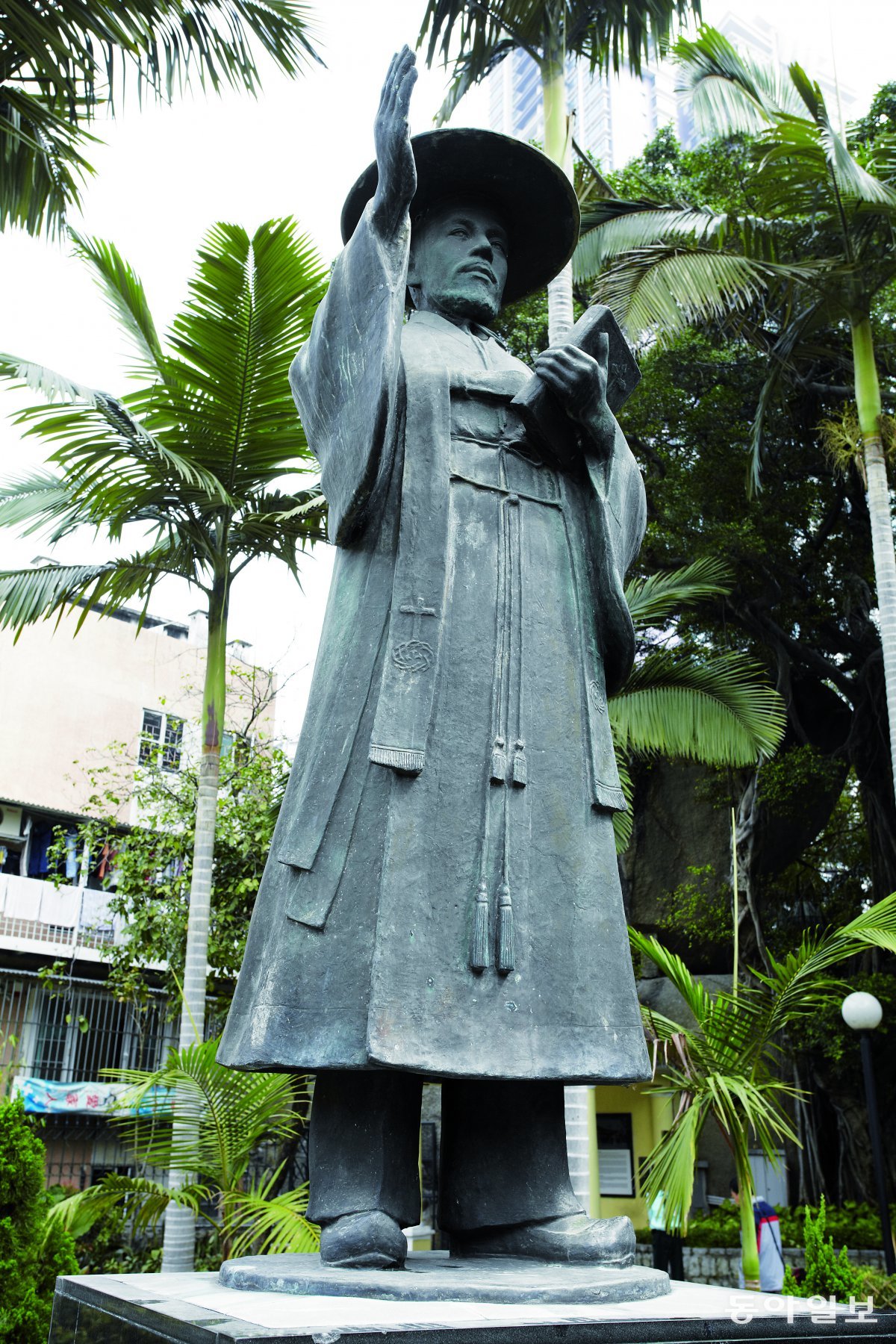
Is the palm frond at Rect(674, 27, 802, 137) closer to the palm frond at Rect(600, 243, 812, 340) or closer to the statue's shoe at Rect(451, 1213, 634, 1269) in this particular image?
the palm frond at Rect(600, 243, 812, 340)

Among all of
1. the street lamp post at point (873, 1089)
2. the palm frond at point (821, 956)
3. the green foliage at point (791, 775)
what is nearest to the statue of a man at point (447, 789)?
the palm frond at point (821, 956)

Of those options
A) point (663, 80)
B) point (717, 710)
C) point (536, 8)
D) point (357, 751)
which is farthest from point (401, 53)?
point (663, 80)

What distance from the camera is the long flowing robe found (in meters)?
2.28

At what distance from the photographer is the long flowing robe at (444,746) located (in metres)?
2.28

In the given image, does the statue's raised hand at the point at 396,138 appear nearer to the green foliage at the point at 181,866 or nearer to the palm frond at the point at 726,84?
the green foliage at the point at 181,866

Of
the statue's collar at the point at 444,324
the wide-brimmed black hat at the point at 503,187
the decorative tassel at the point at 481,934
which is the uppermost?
the wide-brimmed black hat at the point at 503,187

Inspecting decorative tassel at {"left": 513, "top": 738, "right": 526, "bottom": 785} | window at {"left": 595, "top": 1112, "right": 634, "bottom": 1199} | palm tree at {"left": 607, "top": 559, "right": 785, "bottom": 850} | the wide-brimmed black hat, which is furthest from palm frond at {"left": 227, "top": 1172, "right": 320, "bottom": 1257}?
window at {"left": 595, "top": 1112, "right": 634, "bottom": 1199}

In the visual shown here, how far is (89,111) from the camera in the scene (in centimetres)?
786

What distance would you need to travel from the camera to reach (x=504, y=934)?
2.33 m

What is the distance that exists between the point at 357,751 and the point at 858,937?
223 inches

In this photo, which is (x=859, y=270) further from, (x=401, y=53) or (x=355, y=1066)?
(x=355, y=1066)

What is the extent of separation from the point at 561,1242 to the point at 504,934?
0.57 m

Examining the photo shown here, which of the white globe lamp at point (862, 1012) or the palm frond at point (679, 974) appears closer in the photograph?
the palm frond at point (679, 974)

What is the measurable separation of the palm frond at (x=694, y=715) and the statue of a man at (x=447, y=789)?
697cm
